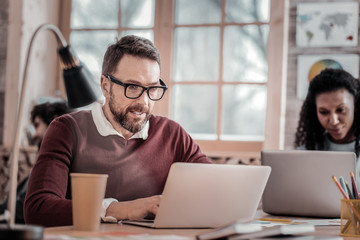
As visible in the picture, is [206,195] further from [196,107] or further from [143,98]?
[196,107]

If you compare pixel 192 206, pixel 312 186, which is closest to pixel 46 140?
pixel 192 206

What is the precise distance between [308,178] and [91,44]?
244 cm

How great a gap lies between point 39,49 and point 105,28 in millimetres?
497

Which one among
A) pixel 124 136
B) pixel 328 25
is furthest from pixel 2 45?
pixel 328 25

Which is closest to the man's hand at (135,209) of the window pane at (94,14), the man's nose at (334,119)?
the man's nose at (334,119)

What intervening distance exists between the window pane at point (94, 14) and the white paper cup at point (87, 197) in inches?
108

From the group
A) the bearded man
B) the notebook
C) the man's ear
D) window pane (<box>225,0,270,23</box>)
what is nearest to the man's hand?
the notebook

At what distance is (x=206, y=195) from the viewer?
139cm

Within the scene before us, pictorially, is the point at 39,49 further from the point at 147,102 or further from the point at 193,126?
the point at 147,102

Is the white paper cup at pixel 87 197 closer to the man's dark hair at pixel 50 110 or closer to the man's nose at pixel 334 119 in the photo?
the man's nose at pixel 334 119

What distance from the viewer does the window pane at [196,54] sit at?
12.2 feet

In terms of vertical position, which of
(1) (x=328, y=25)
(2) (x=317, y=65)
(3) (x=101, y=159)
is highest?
(1) (x=328, y=25)

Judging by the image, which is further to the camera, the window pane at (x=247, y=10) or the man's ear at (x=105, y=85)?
the window pane at (x=247, y=10)

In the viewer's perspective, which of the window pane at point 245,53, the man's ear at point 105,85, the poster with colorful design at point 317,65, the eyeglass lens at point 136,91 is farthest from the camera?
the window pane at point 245,53
